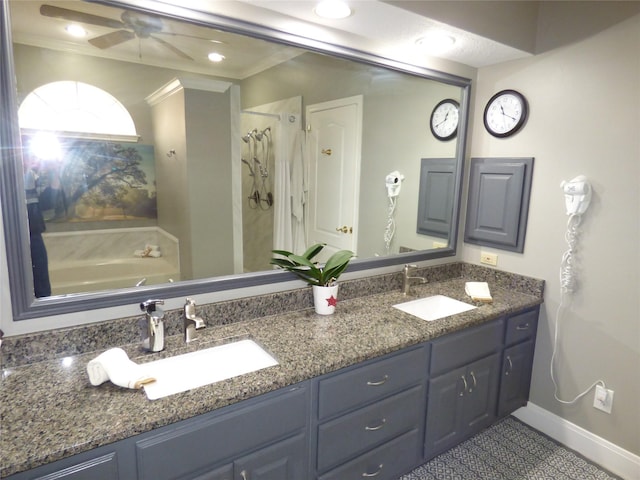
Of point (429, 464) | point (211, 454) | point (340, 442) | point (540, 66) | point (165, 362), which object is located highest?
point (540, 66)

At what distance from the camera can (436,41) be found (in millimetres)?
1953

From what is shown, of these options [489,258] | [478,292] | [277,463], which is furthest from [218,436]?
[489,258]

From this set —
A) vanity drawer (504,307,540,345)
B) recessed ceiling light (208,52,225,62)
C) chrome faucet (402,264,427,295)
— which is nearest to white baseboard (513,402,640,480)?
vanity drawer (504,307,540,345)

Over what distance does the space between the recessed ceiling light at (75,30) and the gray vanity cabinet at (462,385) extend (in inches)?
79.8

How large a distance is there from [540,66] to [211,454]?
2.49 m

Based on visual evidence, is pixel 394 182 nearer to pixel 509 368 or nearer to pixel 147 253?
pixel 509 368

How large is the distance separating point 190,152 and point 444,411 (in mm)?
1907

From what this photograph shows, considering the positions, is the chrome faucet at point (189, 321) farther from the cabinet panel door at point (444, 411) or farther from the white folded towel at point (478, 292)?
the white folded towel at point (478, 292)

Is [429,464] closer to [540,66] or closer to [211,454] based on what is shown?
[211,454]

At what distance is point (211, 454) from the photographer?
117cm

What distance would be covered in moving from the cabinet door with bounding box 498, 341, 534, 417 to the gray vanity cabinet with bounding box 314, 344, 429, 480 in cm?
70

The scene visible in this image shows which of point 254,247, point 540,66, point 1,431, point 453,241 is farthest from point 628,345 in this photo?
point 1,431

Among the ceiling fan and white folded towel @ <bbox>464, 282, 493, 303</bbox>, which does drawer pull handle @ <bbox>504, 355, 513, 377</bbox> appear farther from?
the ceiling fan

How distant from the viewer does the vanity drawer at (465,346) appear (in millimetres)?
1786
